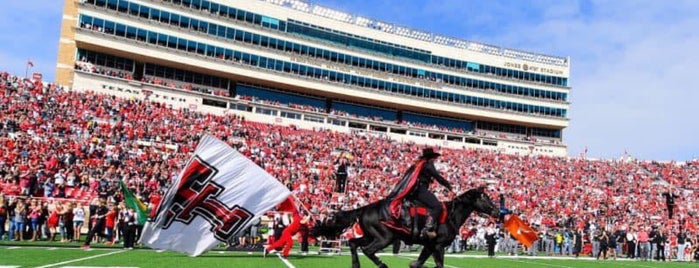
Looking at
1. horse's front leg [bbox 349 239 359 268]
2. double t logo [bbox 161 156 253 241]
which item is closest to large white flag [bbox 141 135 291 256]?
double t logo [bbox 161 156 253 241]

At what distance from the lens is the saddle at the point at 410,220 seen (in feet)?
37.0

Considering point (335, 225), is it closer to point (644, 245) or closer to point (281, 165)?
point (644, 245)

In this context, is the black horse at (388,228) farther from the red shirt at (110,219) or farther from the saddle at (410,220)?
the red shirt at (110,219)

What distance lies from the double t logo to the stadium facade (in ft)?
146

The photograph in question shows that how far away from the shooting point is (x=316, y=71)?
7062 cm

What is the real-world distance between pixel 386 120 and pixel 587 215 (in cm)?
3460

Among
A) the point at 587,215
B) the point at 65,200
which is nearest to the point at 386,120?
the point at 587,215

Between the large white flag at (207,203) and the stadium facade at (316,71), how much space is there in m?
44.4

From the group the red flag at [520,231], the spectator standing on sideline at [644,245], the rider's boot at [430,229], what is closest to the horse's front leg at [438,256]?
the rider's boot at [430,229]

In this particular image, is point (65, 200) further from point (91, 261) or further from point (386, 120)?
point (386, 120)

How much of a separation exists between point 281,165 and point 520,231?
2648 cm

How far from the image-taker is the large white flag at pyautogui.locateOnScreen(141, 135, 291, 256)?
47.8 ft

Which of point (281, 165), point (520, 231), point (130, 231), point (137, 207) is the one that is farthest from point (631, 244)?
point (130, 231)

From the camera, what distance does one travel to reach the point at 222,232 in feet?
48.6
